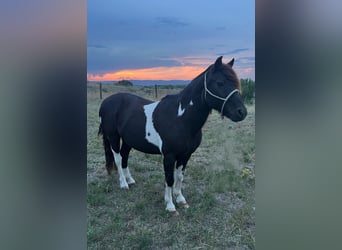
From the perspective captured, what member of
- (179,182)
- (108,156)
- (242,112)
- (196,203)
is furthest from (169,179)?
(242,112)

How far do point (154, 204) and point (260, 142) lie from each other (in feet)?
1.75

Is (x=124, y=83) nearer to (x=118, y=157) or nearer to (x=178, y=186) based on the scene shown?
(x=118, y=157)

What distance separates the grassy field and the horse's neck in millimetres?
32

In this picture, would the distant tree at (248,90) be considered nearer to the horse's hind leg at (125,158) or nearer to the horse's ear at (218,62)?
the horse's ear at (218,62)

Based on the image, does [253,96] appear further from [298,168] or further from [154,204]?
[154,204]

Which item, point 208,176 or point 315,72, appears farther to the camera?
point 208,176

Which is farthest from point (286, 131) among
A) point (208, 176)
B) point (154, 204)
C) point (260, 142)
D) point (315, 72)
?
point (154, 204)

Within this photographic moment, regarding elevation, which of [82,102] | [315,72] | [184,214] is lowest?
[184,214]

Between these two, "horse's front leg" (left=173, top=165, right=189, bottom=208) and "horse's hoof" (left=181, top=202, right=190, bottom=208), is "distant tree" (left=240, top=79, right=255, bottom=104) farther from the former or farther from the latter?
"horse's hoof" (left=181, top=202, right=190, bottom=208)

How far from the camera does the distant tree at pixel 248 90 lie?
1.56m

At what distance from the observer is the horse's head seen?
5.18ft

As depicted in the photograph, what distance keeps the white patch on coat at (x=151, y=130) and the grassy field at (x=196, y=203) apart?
0.21 feet

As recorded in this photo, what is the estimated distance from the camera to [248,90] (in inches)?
61.7

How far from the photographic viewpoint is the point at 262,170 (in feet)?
5.19
